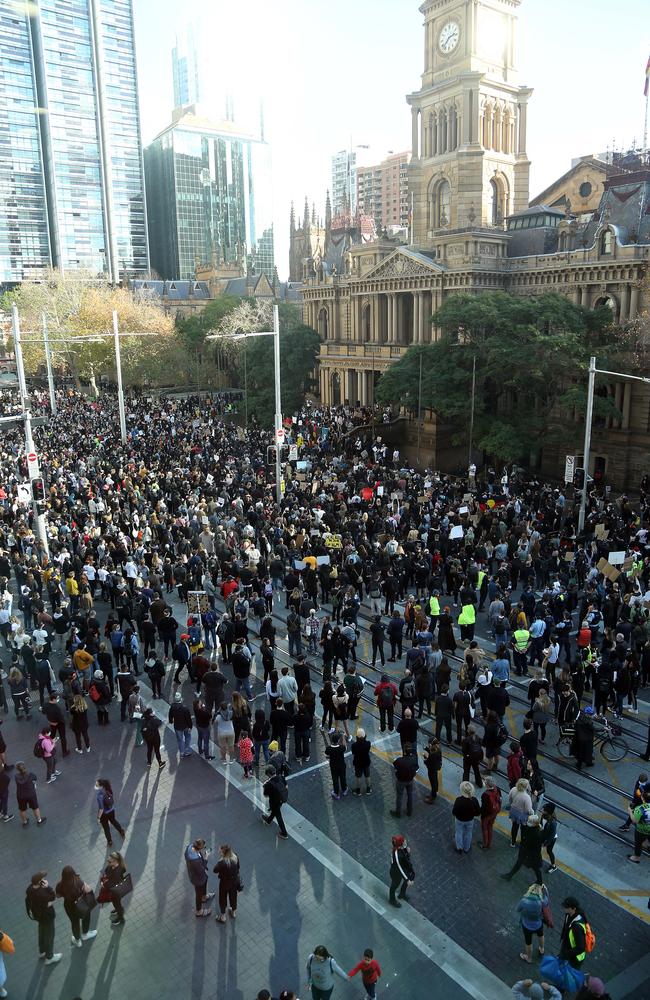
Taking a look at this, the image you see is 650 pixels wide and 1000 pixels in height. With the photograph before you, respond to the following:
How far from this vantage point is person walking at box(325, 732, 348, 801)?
40.7 feet

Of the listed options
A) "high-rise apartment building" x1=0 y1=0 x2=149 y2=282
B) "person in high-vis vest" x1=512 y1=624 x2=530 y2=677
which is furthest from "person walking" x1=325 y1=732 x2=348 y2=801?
"high-rise apartment building" x1=0 y1=0 x2=149 y2=282

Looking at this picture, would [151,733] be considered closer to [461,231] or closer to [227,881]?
[227,881]

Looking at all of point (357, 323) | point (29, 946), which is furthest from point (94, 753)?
point (357, 323)

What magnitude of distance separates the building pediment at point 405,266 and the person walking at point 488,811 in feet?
143

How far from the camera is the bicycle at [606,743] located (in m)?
14.0

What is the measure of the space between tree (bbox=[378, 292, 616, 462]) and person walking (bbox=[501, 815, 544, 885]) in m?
25.5

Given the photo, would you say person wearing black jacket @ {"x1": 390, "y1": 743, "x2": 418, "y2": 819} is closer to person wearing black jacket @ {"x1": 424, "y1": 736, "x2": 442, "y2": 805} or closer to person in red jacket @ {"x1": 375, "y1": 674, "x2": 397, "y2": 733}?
person wearing black jacket @ {"x1": 424, "y1": 736, "x2": 442, "y2": 805}

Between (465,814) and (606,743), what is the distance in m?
4.72

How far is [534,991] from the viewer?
795 centimetres

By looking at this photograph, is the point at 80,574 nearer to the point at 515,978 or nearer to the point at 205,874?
the point at 205,874

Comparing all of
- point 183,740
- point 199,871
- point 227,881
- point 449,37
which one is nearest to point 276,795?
point 227,881

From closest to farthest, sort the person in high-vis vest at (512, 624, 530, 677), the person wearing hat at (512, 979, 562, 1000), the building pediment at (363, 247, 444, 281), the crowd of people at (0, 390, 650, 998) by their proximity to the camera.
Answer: the person wearing hat at (512, 979, 562, 1000) < the crowd of people at (0, 390, 650, 998) < the person in high-vis vest at (512, 624, 530, 677) < the building pediment at (363, 247, 444, 281)

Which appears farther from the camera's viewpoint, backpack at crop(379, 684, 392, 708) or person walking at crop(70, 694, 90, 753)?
backpack at crop(379, 684, 392, 708)

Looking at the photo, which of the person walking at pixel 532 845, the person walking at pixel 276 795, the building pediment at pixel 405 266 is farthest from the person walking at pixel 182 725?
the building pediment at pixel 405 266
